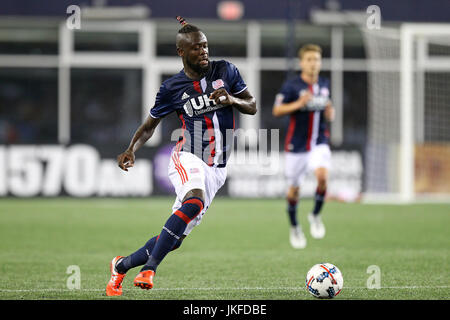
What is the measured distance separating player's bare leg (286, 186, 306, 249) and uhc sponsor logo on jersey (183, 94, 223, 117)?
382 cm

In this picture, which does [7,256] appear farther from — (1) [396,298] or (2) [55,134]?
(2) [55,134]

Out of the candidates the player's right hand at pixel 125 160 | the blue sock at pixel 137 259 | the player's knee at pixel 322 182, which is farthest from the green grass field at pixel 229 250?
the player's right hand at pixel 125 160

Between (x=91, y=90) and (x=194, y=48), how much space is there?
1768 centimetres

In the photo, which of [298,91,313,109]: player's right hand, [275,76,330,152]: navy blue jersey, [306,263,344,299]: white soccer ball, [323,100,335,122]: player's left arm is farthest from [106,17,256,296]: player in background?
[275,76,330,152]: navy blue jersey

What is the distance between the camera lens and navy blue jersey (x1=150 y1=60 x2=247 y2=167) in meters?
6.30

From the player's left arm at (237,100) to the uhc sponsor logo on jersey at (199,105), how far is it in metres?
0.18

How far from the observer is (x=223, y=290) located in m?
6.37

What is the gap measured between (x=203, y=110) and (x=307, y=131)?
14.3 ft

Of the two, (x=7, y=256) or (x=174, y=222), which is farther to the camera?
(x=7, y=256)

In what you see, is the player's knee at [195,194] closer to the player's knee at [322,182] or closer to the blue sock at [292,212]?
the blue sock at [292,212]

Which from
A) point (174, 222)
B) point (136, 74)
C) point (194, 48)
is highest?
point (136, 74)

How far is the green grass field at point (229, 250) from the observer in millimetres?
6422

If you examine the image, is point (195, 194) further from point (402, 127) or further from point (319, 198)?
point (402, 127)

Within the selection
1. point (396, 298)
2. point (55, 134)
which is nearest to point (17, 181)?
point (55, 134)
